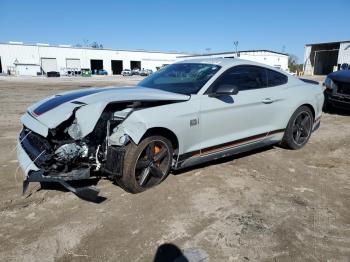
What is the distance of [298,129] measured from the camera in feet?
18.8

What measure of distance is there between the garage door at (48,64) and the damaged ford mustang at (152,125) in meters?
71.0

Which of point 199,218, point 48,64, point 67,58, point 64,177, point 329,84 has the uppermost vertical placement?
point 67,58

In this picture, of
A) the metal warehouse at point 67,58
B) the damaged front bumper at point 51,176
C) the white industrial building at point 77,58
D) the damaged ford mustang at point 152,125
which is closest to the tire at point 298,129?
the damaged ford mustang at point 152,125

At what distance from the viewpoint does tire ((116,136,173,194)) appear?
11.9 feet

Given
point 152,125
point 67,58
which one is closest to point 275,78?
point 152,125

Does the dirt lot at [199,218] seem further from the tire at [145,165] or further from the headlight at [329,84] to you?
the headlight at [329,84]

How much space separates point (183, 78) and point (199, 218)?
217 cm

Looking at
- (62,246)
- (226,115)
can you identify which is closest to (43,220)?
(62,246)

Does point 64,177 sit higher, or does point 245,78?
point 245,78

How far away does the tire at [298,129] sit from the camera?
5.53 metres

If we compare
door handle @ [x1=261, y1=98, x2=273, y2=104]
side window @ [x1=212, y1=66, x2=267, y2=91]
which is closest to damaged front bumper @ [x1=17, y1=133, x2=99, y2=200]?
side window @ [x1=212, y1=66, x2=267, y2=91]

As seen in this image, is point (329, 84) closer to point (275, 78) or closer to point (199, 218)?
point (275, 78)

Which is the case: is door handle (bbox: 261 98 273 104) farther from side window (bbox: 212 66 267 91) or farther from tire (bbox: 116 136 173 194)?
tire (bbox: 116 136 173 194)

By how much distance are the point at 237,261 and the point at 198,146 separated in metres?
1.79
